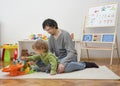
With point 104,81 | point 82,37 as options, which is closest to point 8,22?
point 82,37

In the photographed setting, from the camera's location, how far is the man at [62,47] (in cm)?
240

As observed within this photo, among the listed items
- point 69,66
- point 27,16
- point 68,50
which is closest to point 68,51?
point 68,50

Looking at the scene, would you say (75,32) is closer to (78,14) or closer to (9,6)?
(78,14)

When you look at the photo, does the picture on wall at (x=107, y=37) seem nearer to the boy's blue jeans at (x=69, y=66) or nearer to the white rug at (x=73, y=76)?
the boy's blue jeans at (x=69, y=66)

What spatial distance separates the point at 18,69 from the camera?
93.1 inches

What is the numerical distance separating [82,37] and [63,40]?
4.13 feet

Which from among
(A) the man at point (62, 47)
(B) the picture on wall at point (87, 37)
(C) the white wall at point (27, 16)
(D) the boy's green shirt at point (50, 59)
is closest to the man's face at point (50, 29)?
(A) the man at point (62, 47)

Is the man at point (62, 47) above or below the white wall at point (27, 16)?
below

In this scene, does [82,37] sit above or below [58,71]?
above

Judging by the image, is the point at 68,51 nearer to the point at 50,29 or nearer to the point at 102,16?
the point at 50,29

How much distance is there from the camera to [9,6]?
13.1 ft

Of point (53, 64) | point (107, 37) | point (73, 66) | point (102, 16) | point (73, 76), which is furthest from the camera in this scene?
point (102, 16)

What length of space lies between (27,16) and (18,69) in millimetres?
1786

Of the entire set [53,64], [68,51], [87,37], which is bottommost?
[53,64]
